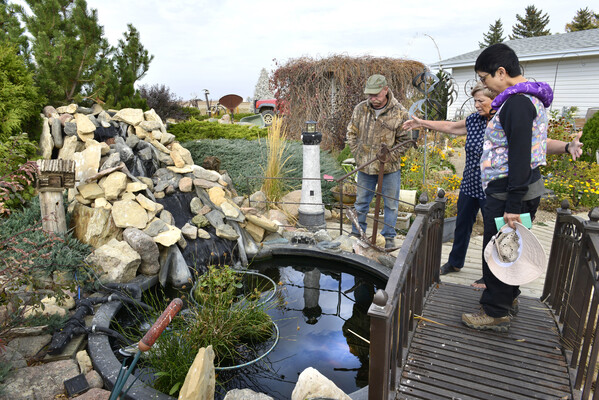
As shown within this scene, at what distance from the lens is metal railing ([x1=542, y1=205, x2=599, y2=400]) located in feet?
5.87

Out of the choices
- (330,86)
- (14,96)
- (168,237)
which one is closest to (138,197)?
(168,237)

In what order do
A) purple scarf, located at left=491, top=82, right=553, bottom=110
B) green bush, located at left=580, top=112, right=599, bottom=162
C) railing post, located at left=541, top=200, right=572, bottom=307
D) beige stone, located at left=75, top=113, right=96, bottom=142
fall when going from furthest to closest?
green bush, located at left=580, top=112, right=599, bottom=162 → beige stone, located at left=75, top=113, right=96, bottom=142 → railing post, located at left=541, top=200, right=572, bottom=307 → purple scarf, located at left=491, top=82, right=553, bottom=110

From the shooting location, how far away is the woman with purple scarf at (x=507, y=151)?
1954 mm

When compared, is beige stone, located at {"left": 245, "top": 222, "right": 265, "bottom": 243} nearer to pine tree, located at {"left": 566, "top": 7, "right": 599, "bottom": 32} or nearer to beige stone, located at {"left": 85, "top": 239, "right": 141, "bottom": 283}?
beige stone, located at {"left": 85, "top": 239, "right": 141, "bottom": 283}

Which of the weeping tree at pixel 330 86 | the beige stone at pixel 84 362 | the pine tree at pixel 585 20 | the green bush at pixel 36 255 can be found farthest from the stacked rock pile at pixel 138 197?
the pine tree at pixel 585 20

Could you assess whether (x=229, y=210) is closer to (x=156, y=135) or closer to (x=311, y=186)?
(x=311, y=186)

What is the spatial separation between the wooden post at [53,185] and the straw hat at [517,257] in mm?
3196

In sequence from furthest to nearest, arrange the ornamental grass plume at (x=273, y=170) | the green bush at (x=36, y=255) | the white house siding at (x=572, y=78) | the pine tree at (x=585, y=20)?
the pine tree at (x=585, y=20), the white house siding at (x=572, y=78), the ornamental grass plume at (x=273, y=170), the green bush at (x=36, y=255)

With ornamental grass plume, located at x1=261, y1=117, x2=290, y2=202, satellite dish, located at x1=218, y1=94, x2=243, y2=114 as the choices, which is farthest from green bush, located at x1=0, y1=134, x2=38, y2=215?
satellite dish, located at x1=218, y1=94, x2=243, y2=114

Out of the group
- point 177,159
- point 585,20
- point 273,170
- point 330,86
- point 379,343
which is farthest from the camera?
point 585,20

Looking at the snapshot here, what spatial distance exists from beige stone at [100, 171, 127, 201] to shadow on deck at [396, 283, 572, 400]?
10.0 ft

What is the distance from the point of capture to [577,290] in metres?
2.17

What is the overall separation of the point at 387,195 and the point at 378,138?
645mm

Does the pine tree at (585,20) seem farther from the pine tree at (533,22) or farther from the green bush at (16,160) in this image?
the green bush at (16,160)
